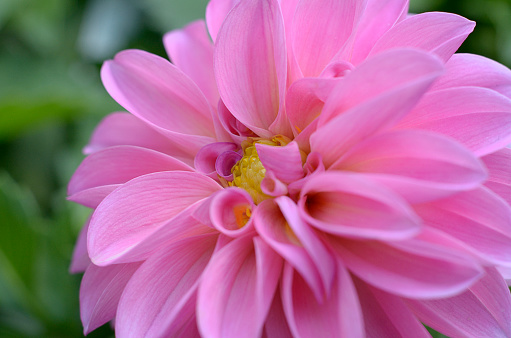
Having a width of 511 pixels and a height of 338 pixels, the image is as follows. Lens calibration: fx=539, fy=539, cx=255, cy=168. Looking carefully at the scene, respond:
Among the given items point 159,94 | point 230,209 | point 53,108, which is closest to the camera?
point 230,209

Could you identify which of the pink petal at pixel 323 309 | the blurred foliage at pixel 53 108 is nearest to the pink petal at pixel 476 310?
the pink petal at pixel 323 309

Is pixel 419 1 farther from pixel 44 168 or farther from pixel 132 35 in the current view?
pixel 44 168

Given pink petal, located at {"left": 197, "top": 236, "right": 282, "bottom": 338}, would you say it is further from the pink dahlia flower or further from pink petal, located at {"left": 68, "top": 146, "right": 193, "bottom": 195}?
pink petal, located at {"left": 68, "top": 146, "right": 193, "bottom": 195}

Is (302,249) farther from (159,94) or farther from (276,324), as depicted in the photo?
(159,94)

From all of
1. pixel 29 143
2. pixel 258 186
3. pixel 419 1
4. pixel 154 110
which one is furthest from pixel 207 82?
pixel 29 143

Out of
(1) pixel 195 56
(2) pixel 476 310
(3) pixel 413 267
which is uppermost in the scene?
(1) pixel 195 56

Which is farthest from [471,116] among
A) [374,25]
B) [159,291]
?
[159,291]

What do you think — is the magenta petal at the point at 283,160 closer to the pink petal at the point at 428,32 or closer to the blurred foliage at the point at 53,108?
the pink petal at the point at 428,32
